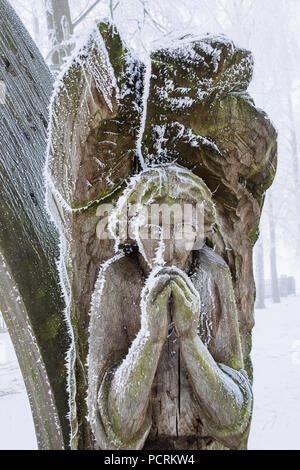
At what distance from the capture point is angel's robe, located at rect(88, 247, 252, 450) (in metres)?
1.31

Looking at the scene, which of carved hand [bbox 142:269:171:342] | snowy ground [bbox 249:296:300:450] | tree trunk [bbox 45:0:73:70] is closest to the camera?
carved hand [bbox 142:269:171:342]

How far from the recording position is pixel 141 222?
128cm

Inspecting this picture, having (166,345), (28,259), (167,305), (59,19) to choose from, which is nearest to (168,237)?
(167,305)

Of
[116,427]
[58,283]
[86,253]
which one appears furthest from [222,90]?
[116,427]

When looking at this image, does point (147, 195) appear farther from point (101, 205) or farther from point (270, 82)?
point (270, 82)

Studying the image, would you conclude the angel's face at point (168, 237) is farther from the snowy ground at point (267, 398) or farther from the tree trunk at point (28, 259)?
the snowy ground at point (267, 398)

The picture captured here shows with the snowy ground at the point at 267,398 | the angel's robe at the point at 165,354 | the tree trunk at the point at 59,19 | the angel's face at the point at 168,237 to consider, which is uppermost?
the tree trunk at the point at 59,19

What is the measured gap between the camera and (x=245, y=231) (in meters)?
1.77

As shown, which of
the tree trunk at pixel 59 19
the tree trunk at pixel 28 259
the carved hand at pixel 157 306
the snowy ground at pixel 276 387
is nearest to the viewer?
the carved hand at pixel 157 306

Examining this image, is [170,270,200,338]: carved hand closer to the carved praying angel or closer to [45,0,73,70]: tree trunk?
the carved praying angel

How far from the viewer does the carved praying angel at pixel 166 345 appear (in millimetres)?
1244

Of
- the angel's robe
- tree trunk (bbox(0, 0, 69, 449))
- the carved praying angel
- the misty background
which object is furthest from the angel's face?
the misty background

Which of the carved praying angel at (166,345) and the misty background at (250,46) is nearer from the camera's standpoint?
the carved praying angel at (166,345)

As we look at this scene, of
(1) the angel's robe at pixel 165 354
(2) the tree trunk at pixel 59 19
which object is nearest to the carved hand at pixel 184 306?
(1) the angel's robe at pixel 165 354
